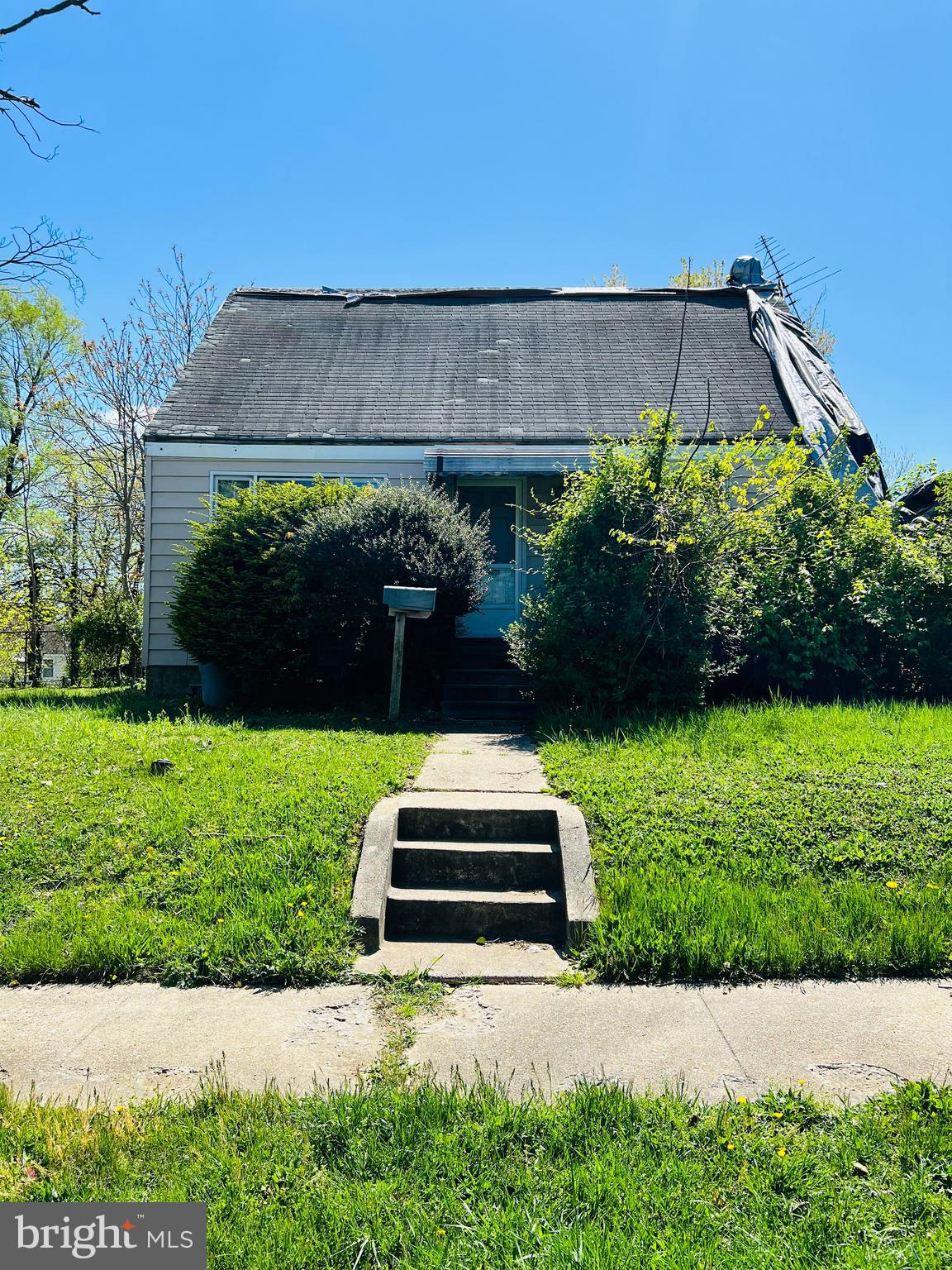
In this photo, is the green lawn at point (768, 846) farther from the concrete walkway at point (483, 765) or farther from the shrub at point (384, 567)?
the shrub at point (384, 567)

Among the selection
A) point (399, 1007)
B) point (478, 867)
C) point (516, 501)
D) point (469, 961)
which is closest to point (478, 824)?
point (478, 867)

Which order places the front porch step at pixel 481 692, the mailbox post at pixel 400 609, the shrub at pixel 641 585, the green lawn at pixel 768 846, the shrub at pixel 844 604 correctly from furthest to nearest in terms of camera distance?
the front porch step at pixel 481 692
the shrub at pixel 844 604
the mailbox post at pixel 400 609
the shrub at pixel 641 585
the green lawn at pixel 768 846

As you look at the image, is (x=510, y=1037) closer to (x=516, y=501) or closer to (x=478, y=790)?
(x=478, y=790)

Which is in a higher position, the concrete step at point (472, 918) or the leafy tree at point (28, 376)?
the leafy tree at point (28, 376)

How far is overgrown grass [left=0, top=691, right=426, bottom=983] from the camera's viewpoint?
171 inches

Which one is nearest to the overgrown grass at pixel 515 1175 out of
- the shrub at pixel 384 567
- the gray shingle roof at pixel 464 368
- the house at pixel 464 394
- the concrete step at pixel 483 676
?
the shrub at pixel 384 567

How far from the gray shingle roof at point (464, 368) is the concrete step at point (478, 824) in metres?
8.08

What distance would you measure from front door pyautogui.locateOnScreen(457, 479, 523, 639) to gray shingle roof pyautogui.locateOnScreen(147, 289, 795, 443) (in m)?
0.93

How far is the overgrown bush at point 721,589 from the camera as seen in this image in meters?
8.48

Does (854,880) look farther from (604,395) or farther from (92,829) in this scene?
(604,395)

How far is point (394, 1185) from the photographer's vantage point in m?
2.59

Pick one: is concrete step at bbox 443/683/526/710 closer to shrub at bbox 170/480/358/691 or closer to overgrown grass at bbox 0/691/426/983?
shrub at bbox 170/480/358/691

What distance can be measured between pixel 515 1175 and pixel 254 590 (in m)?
8.30

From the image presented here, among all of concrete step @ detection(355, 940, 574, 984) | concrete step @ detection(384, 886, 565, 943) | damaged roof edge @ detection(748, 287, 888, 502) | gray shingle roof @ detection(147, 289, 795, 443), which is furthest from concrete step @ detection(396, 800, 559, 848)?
damaged roof edge @ detection(748, 287, 888, 502)
